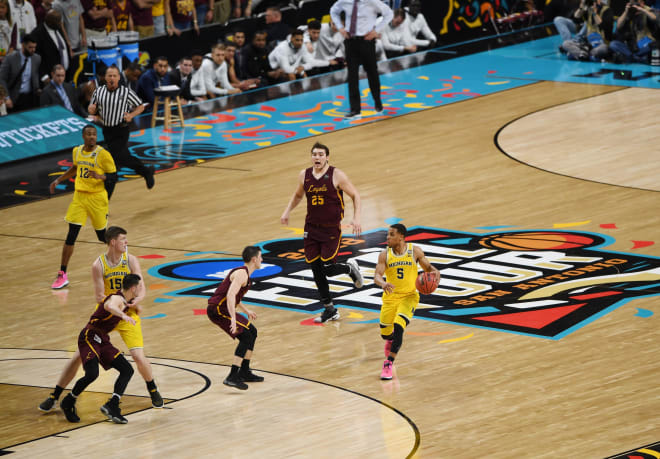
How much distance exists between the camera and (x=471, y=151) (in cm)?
1894

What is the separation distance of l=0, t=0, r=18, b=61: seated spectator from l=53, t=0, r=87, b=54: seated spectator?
1221 millimetres

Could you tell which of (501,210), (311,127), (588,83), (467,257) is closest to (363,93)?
(311,127)

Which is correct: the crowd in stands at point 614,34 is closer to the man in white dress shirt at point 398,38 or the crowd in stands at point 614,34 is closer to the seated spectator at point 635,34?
the seated spectator at point 635,34

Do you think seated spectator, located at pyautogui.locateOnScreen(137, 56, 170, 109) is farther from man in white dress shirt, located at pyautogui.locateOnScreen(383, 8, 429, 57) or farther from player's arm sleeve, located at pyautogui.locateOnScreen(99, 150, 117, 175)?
player's arm sleeve, located at pyautogui.locateOnScreen(99, 150, 117, 175)

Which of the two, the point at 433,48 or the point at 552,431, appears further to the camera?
the point at 433,48

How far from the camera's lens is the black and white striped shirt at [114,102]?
53.1 ft

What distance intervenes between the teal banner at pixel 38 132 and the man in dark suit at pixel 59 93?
0.34 m

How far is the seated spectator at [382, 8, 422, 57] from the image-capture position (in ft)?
88.2

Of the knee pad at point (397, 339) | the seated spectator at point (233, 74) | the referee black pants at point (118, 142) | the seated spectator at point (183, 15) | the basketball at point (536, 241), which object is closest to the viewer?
the knee pad at point (397, 339)

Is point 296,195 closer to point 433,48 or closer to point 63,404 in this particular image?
point 63,404

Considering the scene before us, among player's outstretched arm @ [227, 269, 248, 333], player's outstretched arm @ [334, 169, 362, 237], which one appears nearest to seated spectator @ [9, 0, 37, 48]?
player's outstretched arm @ [334, 169, 362, 237]

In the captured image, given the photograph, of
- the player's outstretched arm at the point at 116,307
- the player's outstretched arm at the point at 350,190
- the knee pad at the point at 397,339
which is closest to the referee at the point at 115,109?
the player's outstretched arm at the point at 350,190

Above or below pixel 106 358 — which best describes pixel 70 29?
above

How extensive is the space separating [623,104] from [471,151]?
4.09m
